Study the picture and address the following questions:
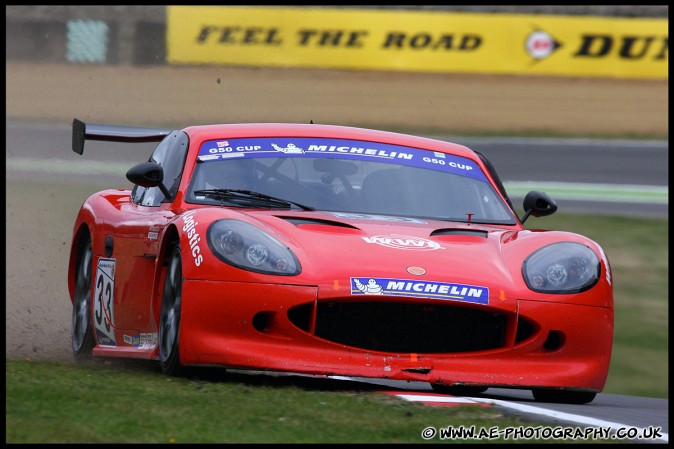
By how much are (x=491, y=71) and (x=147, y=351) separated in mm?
16546

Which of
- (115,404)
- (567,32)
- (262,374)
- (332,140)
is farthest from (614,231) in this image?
(567,32)

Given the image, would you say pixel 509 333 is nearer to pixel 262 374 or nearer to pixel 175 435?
pixel 262 374

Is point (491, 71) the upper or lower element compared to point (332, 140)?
upper

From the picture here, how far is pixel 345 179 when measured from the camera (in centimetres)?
639

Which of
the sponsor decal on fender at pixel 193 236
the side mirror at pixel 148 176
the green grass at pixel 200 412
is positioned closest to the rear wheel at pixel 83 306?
the side mirror at pixel 148 176

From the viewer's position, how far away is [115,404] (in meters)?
4.30

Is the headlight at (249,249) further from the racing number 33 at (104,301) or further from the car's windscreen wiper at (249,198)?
the racing number 33 at (104,301)

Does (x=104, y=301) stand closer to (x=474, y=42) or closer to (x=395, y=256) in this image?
(x=395, y=256)

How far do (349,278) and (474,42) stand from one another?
54.2 feet

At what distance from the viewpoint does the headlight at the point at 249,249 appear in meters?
5.22

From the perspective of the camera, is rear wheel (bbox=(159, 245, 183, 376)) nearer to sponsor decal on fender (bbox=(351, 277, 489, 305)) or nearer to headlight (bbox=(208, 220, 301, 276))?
headlight (bbox=(208, 220, 301, 276))

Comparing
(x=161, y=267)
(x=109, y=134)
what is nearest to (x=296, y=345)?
(x=161, y=267)

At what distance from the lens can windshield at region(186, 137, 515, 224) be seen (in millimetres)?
6234

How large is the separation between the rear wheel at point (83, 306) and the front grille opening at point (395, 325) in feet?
7.11
